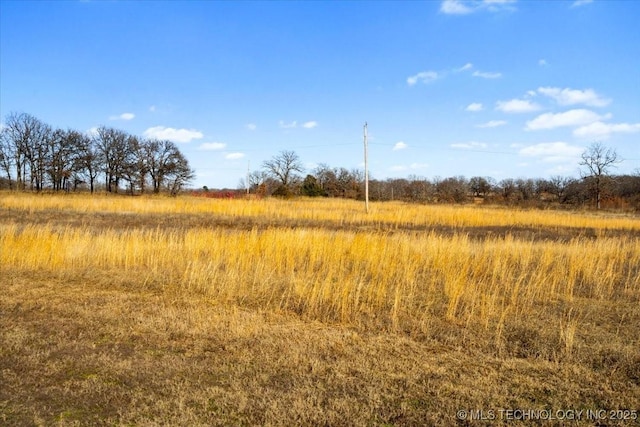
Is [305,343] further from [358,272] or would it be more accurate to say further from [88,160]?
[88,160]

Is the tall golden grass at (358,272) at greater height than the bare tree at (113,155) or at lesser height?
lesser

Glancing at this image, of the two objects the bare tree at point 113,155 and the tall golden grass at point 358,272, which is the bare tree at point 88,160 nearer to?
the bare tree at point 113,155

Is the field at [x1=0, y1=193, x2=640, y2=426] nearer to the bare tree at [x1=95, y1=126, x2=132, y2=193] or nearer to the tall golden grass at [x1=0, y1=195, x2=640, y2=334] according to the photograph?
the tall golden grass at [x1=0, y1=195, x2=640, y2=334]

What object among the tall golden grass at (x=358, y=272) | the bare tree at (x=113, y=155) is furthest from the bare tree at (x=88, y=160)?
the tall golden grass at (x=358, y=272)

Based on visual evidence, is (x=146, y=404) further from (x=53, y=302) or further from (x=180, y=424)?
(x=53, y=302)

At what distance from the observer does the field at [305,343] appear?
118 inches

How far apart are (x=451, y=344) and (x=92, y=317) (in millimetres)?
4630

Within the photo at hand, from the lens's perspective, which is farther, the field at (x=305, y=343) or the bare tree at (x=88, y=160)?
the bare tree at (x=88, y=160)

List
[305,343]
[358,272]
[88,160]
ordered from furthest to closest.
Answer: [88,160], [358,272], [305,343]

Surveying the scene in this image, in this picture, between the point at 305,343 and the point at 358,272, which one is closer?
the point at 305,343

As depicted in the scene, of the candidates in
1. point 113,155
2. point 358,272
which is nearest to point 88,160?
point 113,155

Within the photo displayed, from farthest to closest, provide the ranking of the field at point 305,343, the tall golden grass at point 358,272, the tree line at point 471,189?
the tree line at point 471,189 < the tall golden grass at point 358,272 < the field at point 305,343

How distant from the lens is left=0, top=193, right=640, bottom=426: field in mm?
3008

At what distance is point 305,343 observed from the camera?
14.1 feet
